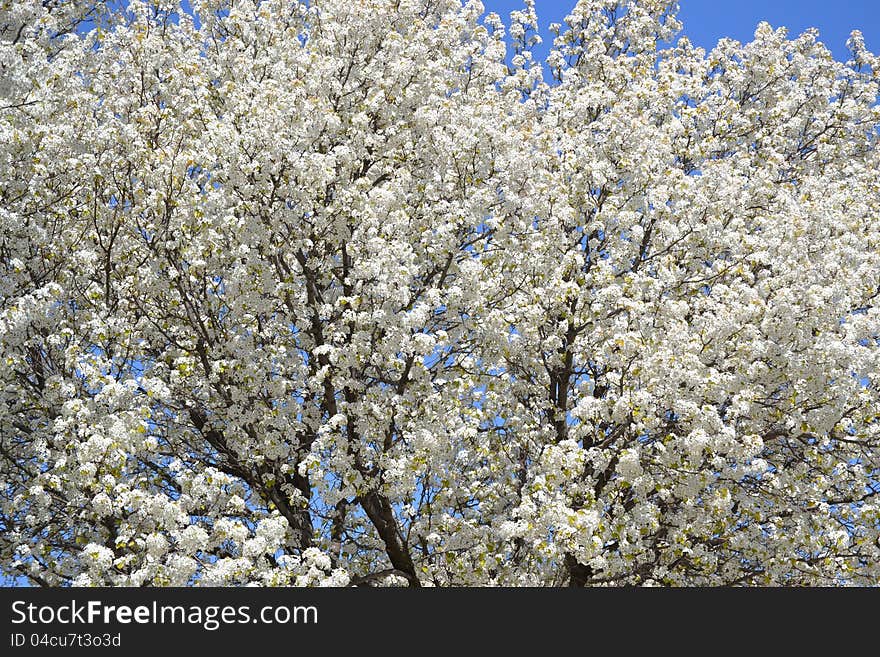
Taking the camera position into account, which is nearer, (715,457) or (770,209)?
(715,457)

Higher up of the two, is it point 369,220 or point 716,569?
point 369,220

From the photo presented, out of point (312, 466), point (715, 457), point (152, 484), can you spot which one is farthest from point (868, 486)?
point (152, 484)

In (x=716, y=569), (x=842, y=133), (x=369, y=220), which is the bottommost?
(x=716, y=569)

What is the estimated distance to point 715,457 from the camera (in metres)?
11.0

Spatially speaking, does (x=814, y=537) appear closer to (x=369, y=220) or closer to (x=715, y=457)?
(x=715, y=457)

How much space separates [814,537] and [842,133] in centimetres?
1009

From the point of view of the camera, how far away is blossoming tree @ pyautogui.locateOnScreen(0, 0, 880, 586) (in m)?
11.4

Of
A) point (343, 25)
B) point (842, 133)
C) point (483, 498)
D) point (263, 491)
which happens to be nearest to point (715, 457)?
point (483, 498)

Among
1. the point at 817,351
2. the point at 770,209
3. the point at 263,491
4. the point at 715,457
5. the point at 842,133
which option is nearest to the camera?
the point at 715,457

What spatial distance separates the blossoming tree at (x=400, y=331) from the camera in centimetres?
1135

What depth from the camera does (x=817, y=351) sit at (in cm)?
1177

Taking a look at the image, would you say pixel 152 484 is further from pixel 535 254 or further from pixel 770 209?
pixel 770 209

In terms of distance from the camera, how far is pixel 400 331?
1180cm

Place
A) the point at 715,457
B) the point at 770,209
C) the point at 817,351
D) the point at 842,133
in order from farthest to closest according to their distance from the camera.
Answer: the point at 842,133 < the point at 770,209 < the point at 817,351 < the point at 715,457
